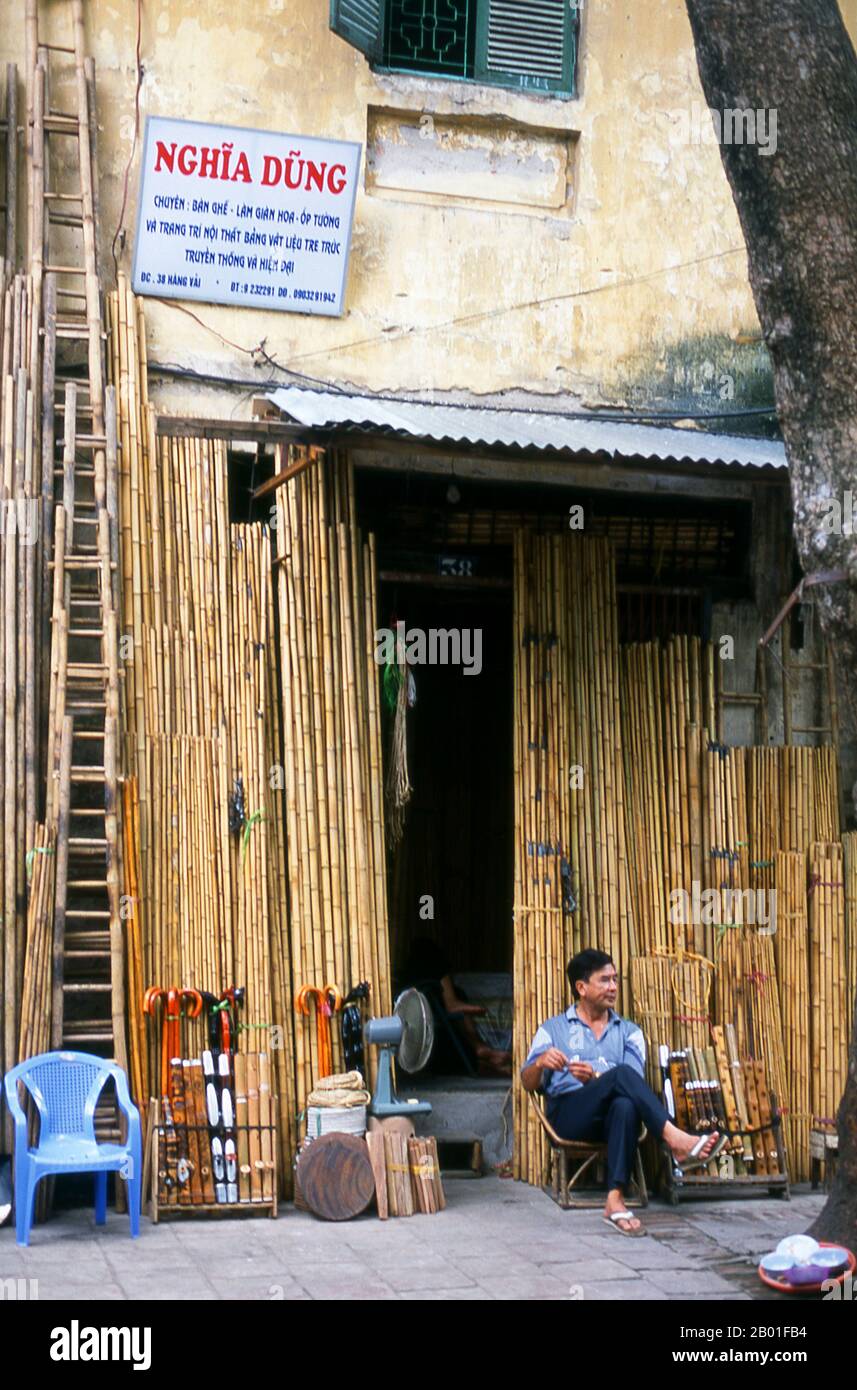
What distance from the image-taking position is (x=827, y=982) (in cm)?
884

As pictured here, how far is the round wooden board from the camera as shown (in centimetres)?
756

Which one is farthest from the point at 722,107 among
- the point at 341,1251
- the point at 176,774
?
the point at 341,1251

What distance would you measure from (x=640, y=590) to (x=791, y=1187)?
10.2 ft

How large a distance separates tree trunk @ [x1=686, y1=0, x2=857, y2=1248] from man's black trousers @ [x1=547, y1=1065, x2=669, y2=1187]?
1.15m

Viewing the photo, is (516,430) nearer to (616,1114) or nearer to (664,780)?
(664,780)

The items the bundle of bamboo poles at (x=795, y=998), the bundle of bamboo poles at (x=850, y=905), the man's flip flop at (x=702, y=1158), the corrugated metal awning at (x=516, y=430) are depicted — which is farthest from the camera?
the bundle of bamboo poles at (x=850, y=905)

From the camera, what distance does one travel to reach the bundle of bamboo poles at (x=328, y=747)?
8086mm

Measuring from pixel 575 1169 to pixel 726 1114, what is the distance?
2.56 feet

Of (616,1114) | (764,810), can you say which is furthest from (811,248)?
(616,1114)

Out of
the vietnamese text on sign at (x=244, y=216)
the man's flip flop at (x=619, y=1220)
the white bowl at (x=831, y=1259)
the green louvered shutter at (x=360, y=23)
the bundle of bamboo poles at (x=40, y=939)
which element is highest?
the green louvered shutter at (x=360, y=23)

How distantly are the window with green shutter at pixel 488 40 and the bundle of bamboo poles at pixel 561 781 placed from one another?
7.95ft

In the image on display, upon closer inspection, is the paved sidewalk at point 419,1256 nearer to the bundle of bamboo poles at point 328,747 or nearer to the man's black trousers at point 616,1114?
the man's black trousers at point 616,1114

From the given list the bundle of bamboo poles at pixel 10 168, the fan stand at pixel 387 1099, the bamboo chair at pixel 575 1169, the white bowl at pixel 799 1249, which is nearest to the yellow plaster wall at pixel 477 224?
the bundle of bamboo poles at pixel 10 168
